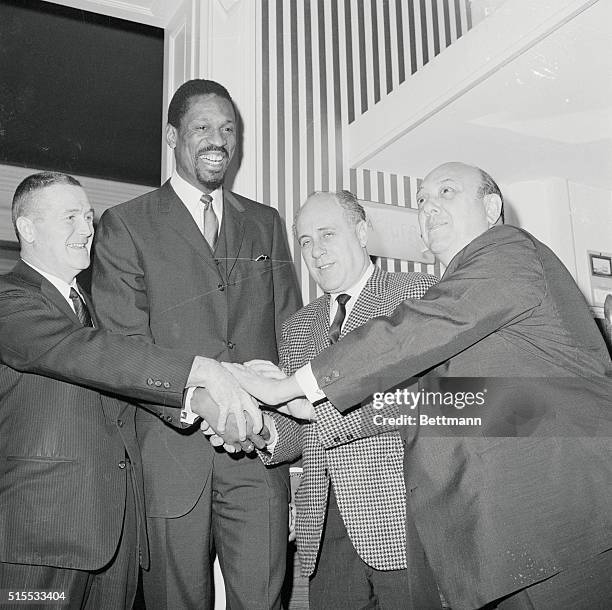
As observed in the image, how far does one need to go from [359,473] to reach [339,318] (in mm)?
389

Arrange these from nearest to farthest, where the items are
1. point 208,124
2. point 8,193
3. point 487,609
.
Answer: point 487,609
point 208,124
point 8,193

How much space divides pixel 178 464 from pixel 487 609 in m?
0.71

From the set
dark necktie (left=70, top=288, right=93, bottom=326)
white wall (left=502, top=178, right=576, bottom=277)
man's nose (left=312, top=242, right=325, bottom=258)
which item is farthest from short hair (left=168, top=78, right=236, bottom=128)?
white wall (left=502, top=178, right=576, bottom=277)

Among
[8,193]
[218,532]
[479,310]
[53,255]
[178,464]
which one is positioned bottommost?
[218,532]

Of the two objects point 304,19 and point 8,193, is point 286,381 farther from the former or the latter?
point 304,19

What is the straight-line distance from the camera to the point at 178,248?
1.83 metres

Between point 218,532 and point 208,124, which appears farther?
point 208,124

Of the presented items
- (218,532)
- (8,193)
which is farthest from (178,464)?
(8,193)

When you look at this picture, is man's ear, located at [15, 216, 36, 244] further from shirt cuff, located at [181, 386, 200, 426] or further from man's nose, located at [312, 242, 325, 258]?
man's nose, located at [312, 242, 325, 258]

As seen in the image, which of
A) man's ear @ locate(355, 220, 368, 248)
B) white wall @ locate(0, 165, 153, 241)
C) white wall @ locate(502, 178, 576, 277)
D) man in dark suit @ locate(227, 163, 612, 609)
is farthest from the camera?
white wall @ locate(502, 178, 576, 277)

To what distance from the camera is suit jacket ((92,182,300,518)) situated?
169cm

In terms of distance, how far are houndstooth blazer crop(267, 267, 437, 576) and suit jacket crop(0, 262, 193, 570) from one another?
0.33 meters

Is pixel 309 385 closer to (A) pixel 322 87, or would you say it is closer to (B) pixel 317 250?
(B) pixel 317 250

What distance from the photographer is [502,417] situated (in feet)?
4.45
